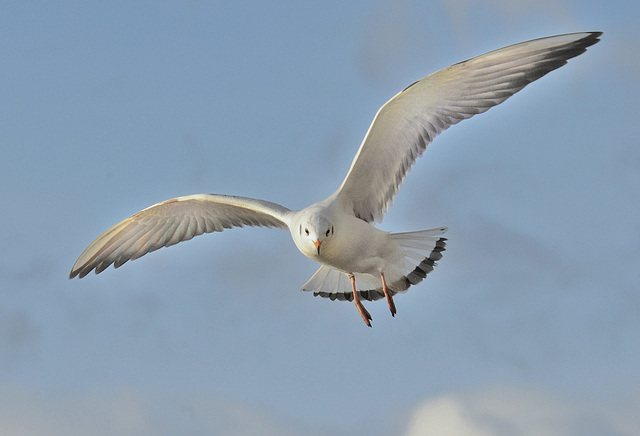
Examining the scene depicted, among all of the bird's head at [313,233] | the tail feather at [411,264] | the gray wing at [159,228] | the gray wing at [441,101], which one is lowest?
the bird's head at [313,233]

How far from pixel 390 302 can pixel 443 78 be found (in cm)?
250

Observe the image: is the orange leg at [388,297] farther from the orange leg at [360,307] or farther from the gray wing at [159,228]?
the gray wing at [159,228]

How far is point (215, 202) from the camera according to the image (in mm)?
11008

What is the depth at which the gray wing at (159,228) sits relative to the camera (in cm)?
1158

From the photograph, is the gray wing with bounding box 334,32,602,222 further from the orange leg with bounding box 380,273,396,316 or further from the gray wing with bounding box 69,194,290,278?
the gray wing with bounding box 69,194,290,278

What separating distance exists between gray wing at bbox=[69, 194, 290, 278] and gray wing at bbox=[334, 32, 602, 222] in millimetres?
1829

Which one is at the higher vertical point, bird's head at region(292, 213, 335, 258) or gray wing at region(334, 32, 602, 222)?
gray wing at region(334, 32, 602, 222)

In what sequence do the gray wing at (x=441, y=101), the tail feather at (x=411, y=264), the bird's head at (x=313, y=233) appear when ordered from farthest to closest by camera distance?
the tail feather at (x=411, y=264), the gray wing at (x=441, y=101), the bird's head at (x=313, y=233)

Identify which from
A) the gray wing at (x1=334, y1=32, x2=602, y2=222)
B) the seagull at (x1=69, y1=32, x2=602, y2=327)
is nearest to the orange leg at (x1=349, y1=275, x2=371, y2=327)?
the seagull at (x1=69, y1=32, x2=602, y2=327)

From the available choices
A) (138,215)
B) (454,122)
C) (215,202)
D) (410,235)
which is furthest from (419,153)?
(138,215)

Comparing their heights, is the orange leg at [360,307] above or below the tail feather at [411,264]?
below

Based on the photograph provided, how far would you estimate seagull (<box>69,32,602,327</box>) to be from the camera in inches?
370

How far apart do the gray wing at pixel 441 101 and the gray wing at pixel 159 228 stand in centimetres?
183

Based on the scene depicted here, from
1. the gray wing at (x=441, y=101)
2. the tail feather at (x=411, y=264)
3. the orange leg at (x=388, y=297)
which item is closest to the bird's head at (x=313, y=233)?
the gray wing at (x=441, y=101)
